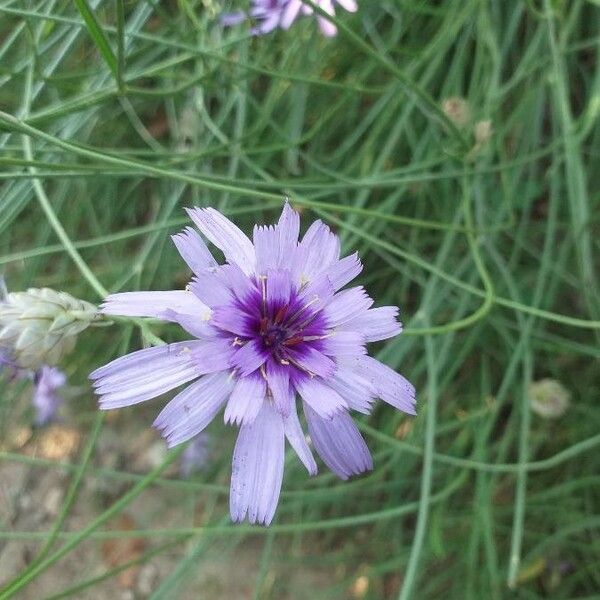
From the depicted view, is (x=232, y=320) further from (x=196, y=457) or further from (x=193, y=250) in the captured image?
(x=196, y=457)

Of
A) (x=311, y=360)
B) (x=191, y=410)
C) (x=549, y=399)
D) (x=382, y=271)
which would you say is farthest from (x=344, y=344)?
(x=382, y=271)

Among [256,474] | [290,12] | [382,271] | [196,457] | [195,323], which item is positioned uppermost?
[290,12]

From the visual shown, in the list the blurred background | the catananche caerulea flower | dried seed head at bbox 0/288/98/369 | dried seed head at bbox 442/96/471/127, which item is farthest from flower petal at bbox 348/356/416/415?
dried seed head at bbox 442/96/471/127

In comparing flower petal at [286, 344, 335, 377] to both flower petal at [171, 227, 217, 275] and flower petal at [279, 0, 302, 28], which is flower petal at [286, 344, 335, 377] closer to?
flower petal at [171, 227, 217, 275]

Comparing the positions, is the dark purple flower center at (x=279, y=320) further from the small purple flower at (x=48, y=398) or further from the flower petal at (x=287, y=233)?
the small purple flower at (x=48, y=398)

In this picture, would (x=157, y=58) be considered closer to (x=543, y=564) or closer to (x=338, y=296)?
(x=338, y=296)

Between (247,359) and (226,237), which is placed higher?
(226,237)
